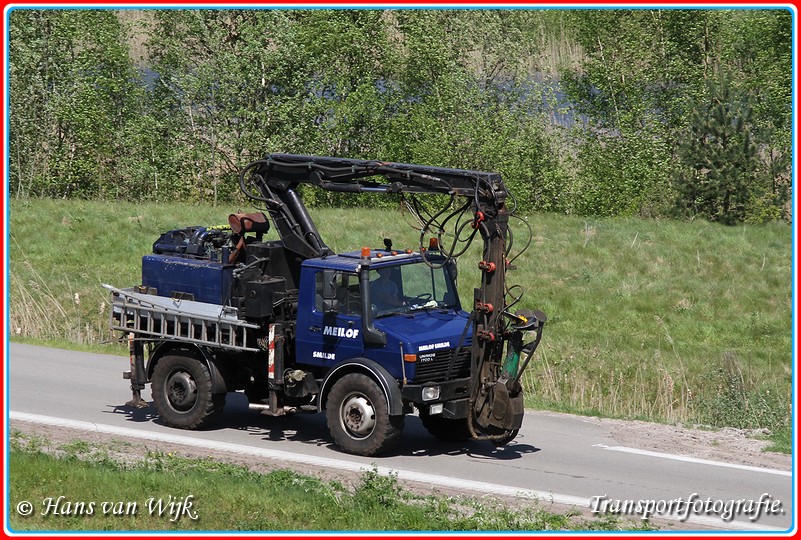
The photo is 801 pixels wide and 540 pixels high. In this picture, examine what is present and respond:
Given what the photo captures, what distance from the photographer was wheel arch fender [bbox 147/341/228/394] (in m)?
15.4

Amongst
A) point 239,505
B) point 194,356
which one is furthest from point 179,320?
point 239,505

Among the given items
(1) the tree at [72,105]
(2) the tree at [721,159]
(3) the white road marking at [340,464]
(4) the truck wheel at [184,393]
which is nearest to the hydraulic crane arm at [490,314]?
(3) the white road marking at [340,464]

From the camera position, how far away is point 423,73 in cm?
5169

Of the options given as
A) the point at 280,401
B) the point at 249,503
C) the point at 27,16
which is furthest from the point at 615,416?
the point at 27,16

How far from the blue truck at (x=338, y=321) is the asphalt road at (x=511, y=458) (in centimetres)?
38

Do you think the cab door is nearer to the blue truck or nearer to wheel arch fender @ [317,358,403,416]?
the blue truck

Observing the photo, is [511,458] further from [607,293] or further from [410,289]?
[607,293]

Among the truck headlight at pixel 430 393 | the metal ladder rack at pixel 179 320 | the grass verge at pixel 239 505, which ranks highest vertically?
the metal ladder rack at pixel 179 320

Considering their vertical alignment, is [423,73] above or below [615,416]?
above

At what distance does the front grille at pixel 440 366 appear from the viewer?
45.8 feet

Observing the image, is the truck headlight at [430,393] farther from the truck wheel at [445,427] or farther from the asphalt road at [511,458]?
the truck wheel at [445,427]

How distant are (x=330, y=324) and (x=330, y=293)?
0.42m

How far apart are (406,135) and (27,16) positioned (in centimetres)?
1740

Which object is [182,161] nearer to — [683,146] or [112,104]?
[112,104]
